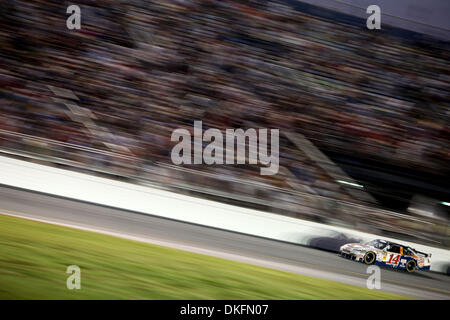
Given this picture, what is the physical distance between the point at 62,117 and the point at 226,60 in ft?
11.9

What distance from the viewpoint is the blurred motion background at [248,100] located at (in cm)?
884

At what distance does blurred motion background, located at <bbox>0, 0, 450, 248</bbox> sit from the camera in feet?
29.0

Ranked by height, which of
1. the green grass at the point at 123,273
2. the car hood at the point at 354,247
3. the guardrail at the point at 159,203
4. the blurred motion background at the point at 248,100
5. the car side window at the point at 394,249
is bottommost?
A: the green grass at the point at 123,273

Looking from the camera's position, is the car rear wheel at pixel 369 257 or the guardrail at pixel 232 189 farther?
the guardrail at pixel 232 189

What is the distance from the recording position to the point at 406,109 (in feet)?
36.2

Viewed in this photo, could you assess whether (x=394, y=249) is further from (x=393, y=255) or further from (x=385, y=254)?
(x=385, y=254)

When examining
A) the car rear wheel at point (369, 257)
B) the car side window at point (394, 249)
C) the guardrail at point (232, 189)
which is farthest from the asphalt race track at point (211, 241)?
the guardrail at point (232, 189)

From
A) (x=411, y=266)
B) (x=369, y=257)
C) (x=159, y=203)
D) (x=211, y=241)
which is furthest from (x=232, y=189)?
(x=411, y=266)

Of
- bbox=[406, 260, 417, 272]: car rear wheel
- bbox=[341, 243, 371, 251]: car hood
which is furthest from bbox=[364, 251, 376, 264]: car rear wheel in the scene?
bbox=[406, 260, 417, 272]: car rear wheel

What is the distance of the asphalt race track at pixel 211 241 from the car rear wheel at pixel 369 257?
0.16 meters

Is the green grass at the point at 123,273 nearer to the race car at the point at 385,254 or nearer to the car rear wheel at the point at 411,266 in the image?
the race car at the point at 385,254

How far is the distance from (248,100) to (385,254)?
13.1ft

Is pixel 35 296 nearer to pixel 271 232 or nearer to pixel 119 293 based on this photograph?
pixel 119 293
